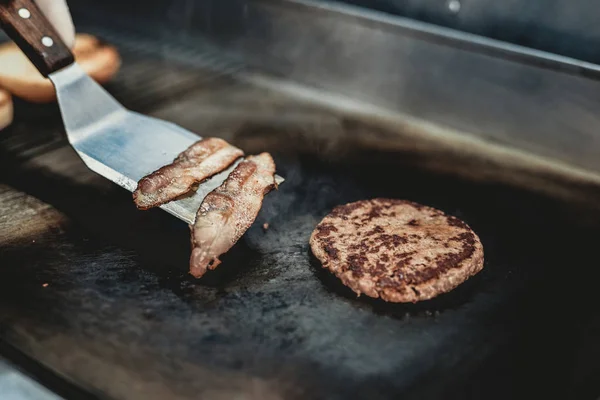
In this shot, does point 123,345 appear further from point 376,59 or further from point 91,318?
point 376,59

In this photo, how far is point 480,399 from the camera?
1.41 metres

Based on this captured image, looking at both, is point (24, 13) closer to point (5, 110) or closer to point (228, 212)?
point (5, 110)

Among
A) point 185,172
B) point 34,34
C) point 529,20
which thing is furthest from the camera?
point 529,20

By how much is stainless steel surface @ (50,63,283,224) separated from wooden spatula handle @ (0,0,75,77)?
0.17 feet

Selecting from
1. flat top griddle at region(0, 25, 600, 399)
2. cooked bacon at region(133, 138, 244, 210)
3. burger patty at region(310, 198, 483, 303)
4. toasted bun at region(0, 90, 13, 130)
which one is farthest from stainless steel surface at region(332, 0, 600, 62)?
toasted bun at region(0, 90, 13, 130)

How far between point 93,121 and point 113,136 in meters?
0.11

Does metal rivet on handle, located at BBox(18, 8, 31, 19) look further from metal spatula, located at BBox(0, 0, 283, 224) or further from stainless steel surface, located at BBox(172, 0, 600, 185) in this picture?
stainless steel surface, located at BBox(172, 0, 600, 185)

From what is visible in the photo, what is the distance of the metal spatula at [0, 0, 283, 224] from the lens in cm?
205

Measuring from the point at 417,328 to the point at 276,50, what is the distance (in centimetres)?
188

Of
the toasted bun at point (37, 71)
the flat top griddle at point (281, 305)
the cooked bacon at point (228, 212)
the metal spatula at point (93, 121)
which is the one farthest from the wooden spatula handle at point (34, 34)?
the cooked bacon at point (228, 212)

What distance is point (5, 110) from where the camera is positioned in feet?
8.30

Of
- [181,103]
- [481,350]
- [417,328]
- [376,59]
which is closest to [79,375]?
[417,328]

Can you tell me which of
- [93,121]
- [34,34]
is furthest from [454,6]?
[34,34]

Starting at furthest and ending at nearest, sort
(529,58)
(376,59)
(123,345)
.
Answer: (376,59) → (529,58) → (123,345)
